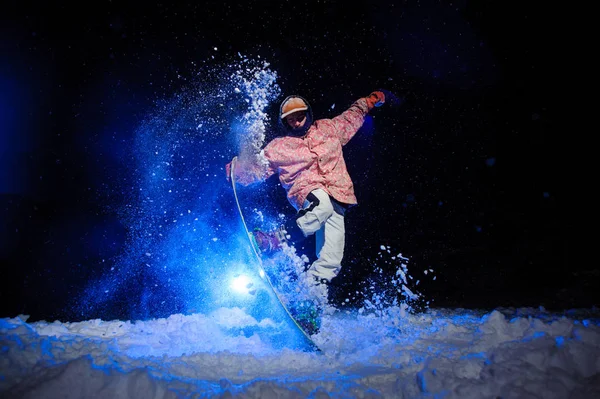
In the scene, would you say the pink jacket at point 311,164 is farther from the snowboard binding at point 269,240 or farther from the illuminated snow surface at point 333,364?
the illuminated snow surface at point 333,364

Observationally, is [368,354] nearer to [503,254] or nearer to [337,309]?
[337,309]

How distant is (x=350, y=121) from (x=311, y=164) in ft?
2.02

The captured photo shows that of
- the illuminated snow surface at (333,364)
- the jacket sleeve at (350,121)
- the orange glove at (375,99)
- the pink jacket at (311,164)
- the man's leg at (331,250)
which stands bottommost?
the illuminated snow surface at (333,364)

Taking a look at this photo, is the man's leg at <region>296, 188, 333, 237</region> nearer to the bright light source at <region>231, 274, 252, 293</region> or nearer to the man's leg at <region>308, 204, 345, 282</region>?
the man's leg at <region>308, 204, 345, 282</region>

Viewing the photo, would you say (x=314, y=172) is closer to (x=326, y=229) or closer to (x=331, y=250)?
(x=326, y=229)

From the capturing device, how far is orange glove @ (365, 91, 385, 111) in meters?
2.95

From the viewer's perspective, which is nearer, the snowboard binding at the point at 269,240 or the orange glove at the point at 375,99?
the snowboard binding at the point at 269,240

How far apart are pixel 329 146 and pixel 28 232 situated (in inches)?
113

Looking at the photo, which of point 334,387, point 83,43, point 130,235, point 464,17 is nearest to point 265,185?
point 130,235

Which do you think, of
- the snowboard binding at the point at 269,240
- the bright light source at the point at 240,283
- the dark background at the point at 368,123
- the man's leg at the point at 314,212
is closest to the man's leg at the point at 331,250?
the man's leg at the point at 314,212

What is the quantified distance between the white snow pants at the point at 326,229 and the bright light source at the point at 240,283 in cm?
118

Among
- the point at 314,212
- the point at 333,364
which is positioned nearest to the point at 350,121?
the point at 314,212

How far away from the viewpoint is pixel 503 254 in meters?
3.48

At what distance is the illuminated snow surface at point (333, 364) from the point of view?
1247mm
